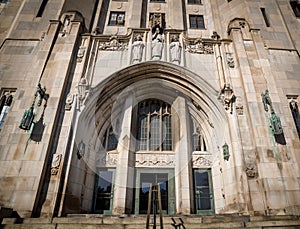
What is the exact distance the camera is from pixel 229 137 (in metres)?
8.98

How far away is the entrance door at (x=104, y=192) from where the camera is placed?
30.3 ft

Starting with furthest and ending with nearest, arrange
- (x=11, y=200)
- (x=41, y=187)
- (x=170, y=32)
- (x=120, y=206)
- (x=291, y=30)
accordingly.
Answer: (x=291, y=30)
(x=170, y=32)
(x=120, y=206)
(x=41, y=187)
(x=11, y=200)

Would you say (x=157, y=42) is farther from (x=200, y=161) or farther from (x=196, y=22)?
(x=200, y=161)

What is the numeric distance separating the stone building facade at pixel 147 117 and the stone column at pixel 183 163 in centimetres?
6

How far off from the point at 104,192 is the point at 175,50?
842 cm

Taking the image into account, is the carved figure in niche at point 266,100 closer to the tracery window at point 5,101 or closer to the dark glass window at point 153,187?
the dark glass window at point 153,187

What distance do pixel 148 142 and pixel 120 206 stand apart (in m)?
3.49

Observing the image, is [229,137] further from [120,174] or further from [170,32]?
[170,32]

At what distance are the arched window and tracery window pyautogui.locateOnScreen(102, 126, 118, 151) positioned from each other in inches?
50.4

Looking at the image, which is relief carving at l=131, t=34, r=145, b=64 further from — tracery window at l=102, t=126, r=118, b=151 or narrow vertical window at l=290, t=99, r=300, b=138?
narrow vertical window at l=290, t=99, r=300, b=138

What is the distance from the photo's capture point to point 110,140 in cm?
1073

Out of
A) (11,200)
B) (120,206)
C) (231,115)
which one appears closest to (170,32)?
(231,115)

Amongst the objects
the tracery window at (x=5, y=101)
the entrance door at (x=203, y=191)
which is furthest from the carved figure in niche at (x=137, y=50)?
the entrance door at (x=203, y=191)

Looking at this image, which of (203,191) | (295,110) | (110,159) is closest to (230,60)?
(295,110)
